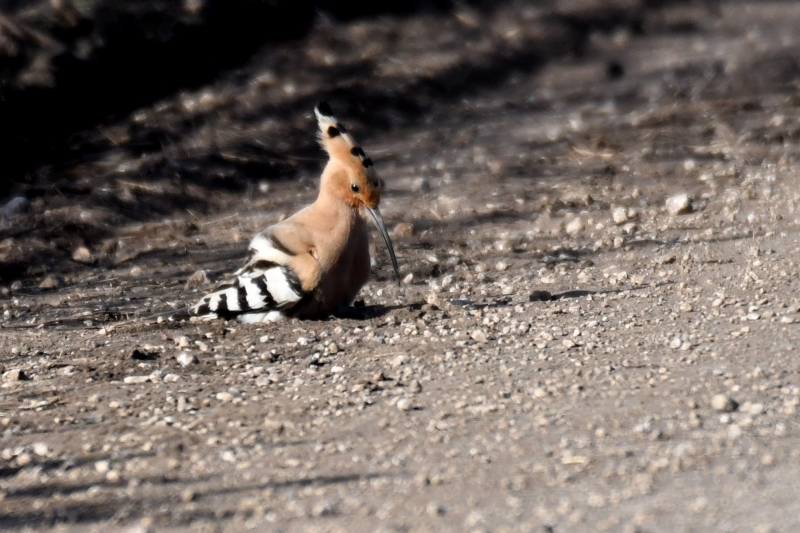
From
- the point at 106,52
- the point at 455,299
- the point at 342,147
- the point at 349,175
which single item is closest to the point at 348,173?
the point at 349,175

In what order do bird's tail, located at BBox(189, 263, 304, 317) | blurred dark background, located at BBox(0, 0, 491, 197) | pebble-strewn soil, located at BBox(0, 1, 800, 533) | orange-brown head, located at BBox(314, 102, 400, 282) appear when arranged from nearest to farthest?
pebble-strewn soil, located at BBox(0, 1, 800, 533) < bird's tail, located at BBox(189, 263, 304, 317) < orange-brown head, located at BBox(314, 102, 400, 282) < blurred dark background, located at BBox(0, 0, 491, 197)

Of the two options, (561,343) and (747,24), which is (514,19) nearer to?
(747,24)

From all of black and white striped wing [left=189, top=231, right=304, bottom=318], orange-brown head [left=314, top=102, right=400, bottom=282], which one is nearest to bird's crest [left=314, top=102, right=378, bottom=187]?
orange-brown head [left=314, top=102, right=400, bottom=282]

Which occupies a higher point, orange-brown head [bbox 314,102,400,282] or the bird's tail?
orange-brown head [bbox 314,102,400,282]

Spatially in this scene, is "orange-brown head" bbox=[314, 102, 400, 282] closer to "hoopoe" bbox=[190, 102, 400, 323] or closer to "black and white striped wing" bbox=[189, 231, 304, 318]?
"hoopoe" bbox=[190, 102, 400, 323]

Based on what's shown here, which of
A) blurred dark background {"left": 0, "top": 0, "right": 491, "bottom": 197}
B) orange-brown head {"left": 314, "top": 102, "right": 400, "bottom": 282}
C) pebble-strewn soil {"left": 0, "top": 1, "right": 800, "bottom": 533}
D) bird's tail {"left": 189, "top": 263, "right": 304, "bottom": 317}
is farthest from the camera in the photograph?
blurred dark background {"left": 0, "top": 0, "right": 491, "bottom": 197}

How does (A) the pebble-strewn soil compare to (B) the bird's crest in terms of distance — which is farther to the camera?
(B) the bird's crest

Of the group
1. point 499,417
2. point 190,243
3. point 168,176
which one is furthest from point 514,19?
point 499,417

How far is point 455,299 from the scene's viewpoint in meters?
5.84

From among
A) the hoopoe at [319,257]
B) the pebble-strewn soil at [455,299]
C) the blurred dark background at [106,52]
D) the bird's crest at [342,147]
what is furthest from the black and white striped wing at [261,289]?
the blurred dark background at [106,52]

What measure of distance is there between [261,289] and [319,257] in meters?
0.30

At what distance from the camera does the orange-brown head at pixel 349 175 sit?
5.69 metres

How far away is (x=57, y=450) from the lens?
12.6 feet

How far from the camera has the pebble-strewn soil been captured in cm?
338
